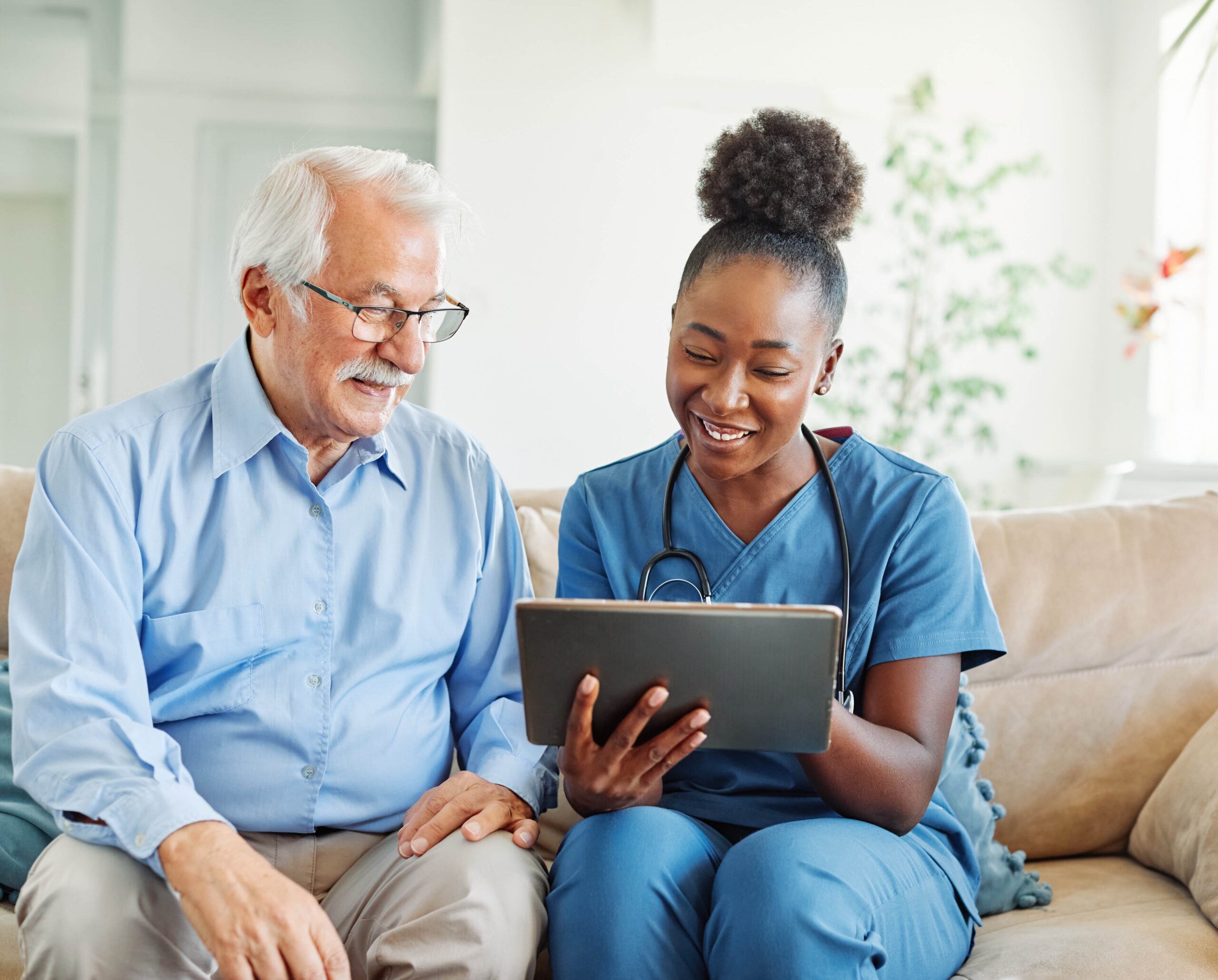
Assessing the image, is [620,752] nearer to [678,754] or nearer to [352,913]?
[678,754]

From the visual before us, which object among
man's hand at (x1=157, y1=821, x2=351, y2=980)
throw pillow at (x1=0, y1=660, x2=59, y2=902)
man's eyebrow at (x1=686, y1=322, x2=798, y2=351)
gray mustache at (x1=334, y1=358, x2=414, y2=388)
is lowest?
throw pillow at (x1=0, y1=660, x2=59, y2=902)

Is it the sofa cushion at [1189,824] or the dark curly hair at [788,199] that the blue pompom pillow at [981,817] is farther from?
the dark curly hair at [788,199]

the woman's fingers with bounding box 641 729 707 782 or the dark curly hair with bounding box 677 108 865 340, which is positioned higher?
the dark curly hair with bounding box 677 108 865 340

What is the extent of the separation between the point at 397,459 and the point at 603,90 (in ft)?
11.4

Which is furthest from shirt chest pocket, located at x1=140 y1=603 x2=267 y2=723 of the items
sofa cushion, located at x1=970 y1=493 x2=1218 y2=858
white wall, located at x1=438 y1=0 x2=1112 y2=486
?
white wall, located at x1=438 y1=0 x2=1112 y2=486

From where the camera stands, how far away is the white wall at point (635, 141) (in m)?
4.54

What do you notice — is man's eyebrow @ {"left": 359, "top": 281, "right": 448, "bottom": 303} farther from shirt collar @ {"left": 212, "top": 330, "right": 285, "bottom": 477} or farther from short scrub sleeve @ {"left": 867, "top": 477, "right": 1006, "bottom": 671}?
short scrub sleeve @ {"left": 867, "top": 477, "right": 1006, "bottom": 671}

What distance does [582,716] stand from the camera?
111 cm

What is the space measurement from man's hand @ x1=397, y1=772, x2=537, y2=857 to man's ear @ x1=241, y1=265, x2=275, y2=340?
0.62 metres

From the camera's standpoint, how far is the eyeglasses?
1387 mm

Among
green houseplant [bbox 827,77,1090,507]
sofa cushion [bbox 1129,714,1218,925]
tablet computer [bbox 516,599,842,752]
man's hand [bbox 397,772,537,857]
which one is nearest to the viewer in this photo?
tablet computer [bbox 516,599,842,752]

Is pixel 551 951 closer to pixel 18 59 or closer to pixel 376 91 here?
pixel 376 91

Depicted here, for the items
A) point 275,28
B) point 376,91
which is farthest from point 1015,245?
point 275,28

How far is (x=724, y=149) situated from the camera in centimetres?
145
